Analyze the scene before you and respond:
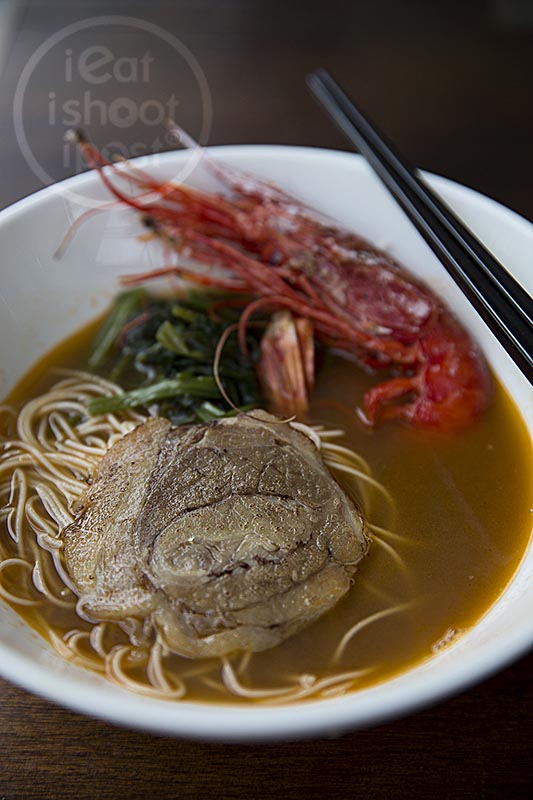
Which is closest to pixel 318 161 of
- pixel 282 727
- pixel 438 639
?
pixel 438 639

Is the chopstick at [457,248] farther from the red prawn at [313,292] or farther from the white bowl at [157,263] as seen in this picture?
the red prawn at [313,292]

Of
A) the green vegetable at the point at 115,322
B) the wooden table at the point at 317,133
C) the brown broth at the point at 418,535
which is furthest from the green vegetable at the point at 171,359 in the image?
the wooden table at the point at 317,133

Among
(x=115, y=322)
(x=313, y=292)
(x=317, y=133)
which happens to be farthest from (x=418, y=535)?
(x=317, y=133)

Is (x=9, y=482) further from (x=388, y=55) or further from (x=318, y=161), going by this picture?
(x=388, y=55)

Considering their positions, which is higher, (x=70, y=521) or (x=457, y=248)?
(x=70, y=521)

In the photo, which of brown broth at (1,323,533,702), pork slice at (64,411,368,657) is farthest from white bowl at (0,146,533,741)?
pork slice at (64,411,368,657)

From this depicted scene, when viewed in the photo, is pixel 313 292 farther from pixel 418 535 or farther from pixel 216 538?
pixel 216 538
